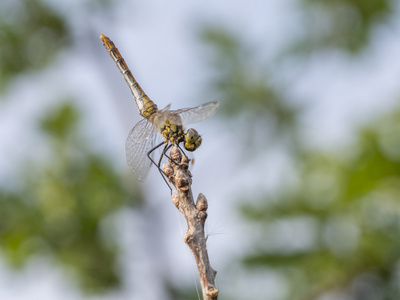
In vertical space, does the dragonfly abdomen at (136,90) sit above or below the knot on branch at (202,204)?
above

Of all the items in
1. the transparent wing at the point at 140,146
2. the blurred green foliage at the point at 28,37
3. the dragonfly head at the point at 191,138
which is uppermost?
the blurred green foliage at the point at 28,37

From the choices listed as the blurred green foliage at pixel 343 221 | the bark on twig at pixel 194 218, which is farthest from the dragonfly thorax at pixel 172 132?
the blurred green foliage at pixel 343 221

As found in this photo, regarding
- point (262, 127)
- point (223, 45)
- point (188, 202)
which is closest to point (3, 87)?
point (223, 45)

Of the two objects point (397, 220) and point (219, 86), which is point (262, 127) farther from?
point (397, 220)

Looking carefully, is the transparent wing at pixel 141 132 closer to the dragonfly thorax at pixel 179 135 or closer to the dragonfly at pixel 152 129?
the dragonfly at pixel 152 129

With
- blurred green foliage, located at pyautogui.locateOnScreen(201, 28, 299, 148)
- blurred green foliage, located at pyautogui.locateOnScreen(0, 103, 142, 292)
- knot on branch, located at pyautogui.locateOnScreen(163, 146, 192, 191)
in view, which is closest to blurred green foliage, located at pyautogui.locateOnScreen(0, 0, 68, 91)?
blurred green foliage, located at pyautogui.locateOnScreen(0, 103, 142, 292)

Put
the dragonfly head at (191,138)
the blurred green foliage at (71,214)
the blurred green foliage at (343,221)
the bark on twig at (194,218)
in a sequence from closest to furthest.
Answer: the bark on twig at (194,218)
the dragonfly head at (191,138)
the blurred green foliage at (343,221)
the blurred green foliage at (71,214)

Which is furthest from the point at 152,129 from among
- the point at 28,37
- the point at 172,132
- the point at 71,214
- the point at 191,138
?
the point at 28,37
